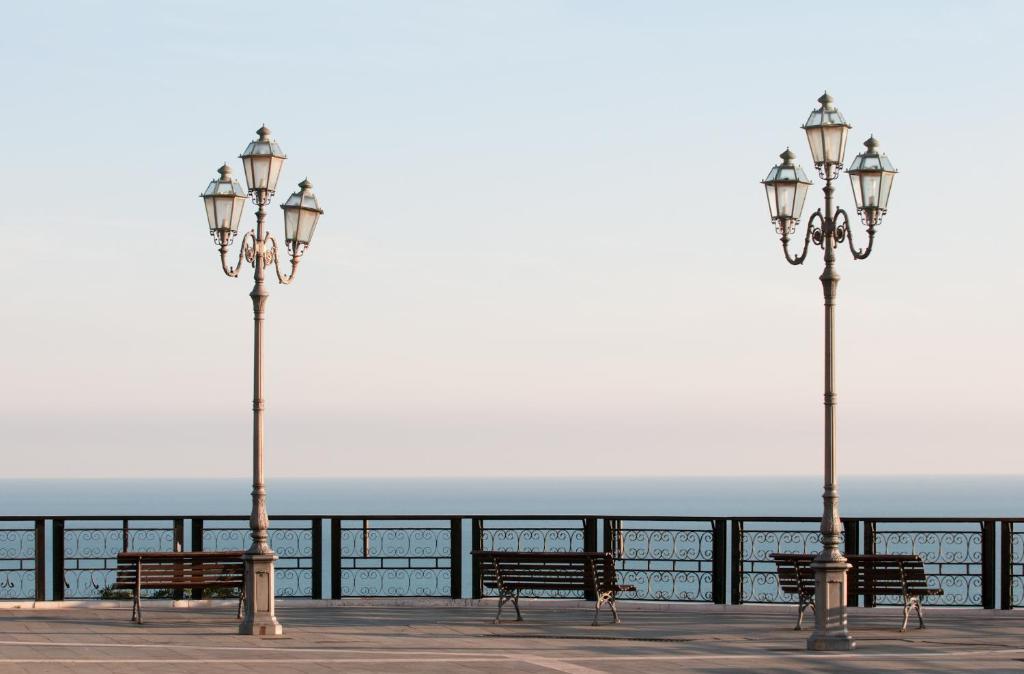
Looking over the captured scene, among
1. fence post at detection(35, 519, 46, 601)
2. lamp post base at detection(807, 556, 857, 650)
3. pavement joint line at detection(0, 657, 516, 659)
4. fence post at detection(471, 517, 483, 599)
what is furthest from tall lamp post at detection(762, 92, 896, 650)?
fence post at detection(35, 519, 46, 601)

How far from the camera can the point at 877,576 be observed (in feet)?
52.5

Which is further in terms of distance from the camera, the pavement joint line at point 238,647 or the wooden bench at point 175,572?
the wooden bench at point 175,572

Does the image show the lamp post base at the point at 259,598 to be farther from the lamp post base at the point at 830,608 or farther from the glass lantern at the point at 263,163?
the lamp post base at the point at 830,608

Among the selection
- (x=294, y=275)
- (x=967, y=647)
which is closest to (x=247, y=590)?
(x=294, y=275)

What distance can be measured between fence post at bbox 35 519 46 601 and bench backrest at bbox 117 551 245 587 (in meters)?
1.54

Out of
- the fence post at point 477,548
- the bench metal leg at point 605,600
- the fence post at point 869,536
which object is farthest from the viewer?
the fence post at point 477,548

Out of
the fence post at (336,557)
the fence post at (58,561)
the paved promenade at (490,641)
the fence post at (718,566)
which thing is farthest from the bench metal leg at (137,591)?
the fence post at (718,566)

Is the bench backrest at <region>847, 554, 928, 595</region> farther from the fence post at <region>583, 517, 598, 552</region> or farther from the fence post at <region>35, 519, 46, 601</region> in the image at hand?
the fence post at <region>35, 519, 46, 601</region>

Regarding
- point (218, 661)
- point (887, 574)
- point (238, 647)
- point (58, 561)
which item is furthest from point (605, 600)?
point (58, 561)

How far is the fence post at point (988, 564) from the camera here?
17219 millimetres

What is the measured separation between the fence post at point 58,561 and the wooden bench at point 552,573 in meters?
4.99

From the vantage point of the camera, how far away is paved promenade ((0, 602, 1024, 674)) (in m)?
12.7

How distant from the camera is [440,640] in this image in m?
14.7

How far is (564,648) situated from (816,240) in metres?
4.39
